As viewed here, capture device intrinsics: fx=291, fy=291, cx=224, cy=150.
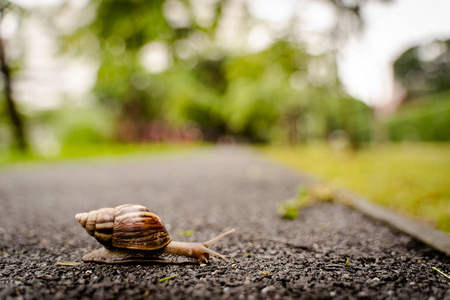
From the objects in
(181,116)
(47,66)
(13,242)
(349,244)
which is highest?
(47,66)

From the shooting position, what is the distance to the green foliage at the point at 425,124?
44.3 feet

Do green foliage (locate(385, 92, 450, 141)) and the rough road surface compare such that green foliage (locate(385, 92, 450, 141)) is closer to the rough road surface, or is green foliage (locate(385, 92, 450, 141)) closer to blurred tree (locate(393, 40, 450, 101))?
the rough road surface

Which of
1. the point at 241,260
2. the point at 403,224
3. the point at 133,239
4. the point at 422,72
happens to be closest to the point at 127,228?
the point at 133,239

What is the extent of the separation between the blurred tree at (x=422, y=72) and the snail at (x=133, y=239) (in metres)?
34.6

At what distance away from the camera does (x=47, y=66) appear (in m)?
11.4

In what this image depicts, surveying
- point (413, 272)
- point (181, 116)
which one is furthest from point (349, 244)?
point (181, 116)

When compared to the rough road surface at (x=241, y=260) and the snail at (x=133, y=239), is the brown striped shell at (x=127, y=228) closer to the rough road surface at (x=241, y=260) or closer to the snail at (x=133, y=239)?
the snail at (x=133, y=239)

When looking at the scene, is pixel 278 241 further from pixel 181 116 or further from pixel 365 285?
pixel 181 116

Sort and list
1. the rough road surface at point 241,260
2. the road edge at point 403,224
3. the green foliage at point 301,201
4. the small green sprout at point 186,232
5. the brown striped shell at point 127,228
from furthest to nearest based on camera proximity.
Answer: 1. the green foliage at point 301,201
2. the small green sprout at point 186,232
3. the road edge at point 403,224
4. the brown striped shell at point 127,228
5. the rough road surface at point 241,260

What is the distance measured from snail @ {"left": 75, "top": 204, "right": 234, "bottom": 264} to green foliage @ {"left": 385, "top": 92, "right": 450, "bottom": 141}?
1526 cm

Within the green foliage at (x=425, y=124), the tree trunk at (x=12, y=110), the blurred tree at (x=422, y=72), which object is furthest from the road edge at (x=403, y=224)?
the blurred tree at (x=422, y=72)

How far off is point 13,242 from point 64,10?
9.70 feet

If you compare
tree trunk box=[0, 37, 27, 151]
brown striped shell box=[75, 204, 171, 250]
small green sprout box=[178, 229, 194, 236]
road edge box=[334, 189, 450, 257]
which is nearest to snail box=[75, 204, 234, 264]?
Answer: brown striped shell box=[75, 204, 171, 250]

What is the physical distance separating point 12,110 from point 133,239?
429 inches
